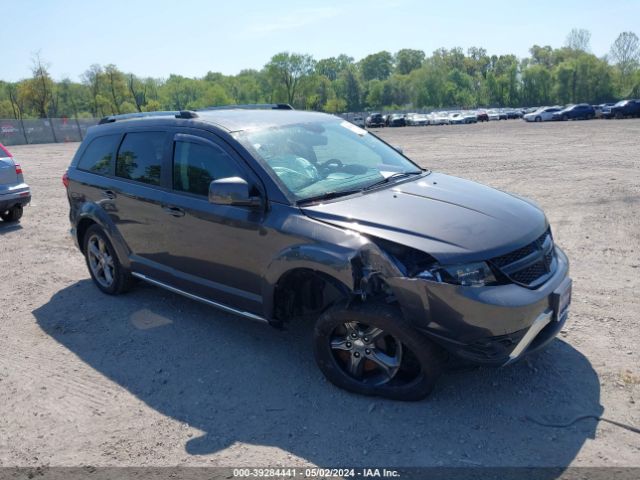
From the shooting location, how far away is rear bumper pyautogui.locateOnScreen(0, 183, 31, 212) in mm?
9531

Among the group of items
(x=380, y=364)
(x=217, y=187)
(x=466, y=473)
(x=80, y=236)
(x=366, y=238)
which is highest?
(x=217, y=187)

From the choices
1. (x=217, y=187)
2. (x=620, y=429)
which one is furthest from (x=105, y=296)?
(x=620, y=429)

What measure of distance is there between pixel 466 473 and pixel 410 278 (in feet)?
3.65

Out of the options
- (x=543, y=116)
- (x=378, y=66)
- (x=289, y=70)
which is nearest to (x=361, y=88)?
(x=289, y=70)

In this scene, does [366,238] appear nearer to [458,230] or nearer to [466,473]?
[458,230]

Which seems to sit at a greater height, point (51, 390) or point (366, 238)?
point (366, 238)

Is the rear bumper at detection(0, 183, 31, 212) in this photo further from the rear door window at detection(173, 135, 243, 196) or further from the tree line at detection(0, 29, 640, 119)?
the tree line at detection(0, 29, 640, 119)

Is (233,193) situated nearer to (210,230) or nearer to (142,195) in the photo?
(210,230)

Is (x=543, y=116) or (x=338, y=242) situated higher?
(x=338, y=242)

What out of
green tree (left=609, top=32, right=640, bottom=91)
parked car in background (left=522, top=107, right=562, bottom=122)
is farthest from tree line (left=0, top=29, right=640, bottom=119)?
parked car in background (left=522, top=107, right=562, bottom=122)

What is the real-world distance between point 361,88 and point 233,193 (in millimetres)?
131985

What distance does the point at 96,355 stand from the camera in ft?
15.1

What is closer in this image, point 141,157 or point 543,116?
point 141,157

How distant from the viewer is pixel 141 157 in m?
5.18
